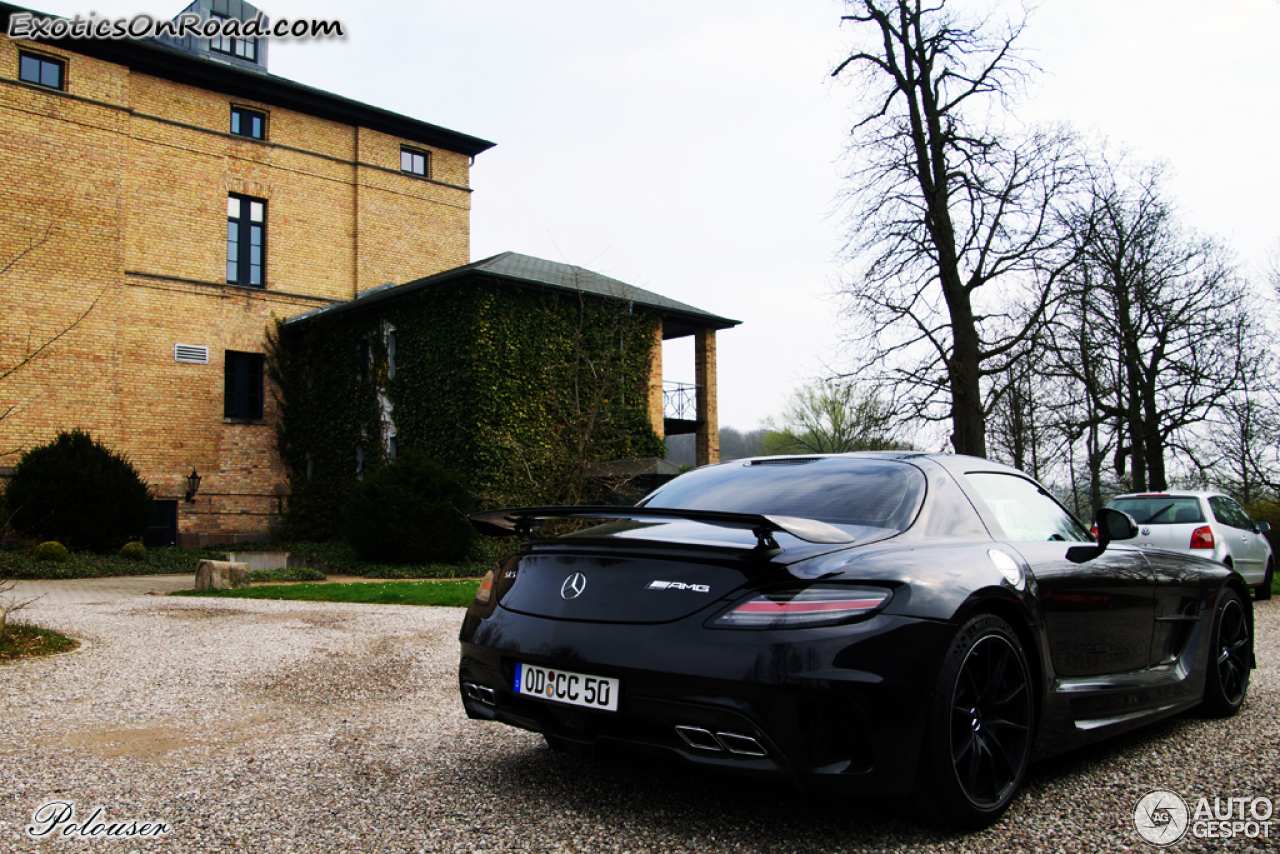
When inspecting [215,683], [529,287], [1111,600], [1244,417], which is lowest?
[215,683]

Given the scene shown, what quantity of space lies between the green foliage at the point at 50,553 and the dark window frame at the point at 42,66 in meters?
11.9

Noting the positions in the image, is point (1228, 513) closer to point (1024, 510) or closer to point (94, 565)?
point (1024, 510)

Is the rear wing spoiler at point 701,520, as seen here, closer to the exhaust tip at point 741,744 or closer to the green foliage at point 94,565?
the exhaust tip at point 741,744

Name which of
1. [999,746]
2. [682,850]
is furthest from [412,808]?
[999,746]

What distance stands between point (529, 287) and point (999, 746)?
20.0 m

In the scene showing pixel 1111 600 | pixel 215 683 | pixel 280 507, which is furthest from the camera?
pixel 280 507

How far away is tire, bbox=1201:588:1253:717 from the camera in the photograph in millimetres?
4543

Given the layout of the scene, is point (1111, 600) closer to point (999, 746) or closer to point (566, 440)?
point (999, 746)

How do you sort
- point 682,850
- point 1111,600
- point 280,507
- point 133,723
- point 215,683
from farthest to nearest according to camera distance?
1. point 280,507
2. point 215,683
3. point 133,723
4. point 1111,600
5. point 682,850

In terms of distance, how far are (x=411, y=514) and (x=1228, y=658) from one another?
47.6 feet

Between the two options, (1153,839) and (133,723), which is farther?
(133,723)

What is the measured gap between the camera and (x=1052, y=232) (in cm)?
1862

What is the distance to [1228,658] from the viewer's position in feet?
15.4

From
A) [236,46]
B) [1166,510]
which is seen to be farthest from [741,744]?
[236,46]
